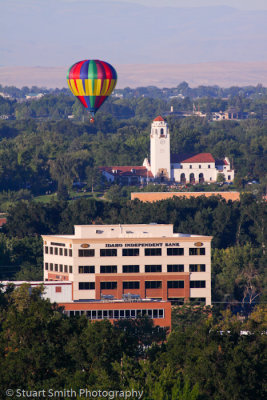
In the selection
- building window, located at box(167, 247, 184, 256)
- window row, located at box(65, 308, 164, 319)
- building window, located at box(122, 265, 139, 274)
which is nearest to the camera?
window row, located at box(65, 308, 164, 319)

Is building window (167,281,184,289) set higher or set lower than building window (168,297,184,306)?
higher

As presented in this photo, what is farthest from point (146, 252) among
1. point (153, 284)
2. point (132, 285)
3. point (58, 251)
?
point (58, 251)

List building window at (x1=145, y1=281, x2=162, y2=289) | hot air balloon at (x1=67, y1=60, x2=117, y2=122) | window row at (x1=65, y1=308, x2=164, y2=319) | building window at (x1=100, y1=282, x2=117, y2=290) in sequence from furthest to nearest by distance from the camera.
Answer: hot air balloon at (x1=67, y1=60, x2=117, y2=122)
building window at (x1=145, y1=281, x2=162, y2=289)
building window at (x1=100, y1=282, x2=117, y2=290)
window row at (x1=65, y1=308, x2=164, y2=319)

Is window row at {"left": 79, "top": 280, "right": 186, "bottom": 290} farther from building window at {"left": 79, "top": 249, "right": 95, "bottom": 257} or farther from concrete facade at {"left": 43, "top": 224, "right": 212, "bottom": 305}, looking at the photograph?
building window at {"left": 79, "top": 249, "right": 95, "bottom": 257}

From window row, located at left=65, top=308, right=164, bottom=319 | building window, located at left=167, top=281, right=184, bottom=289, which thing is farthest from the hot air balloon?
window row, located at left=65, top=308, right=164, bottom=319

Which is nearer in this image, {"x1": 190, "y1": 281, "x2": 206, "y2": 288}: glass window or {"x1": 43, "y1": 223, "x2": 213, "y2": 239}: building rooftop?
{"x1": 190, "y1": 281, "x2": 206, "y2": 288}: glass window

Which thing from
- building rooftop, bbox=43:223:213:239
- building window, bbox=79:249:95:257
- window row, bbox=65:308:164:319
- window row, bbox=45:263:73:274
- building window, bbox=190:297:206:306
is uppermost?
building rooftop, bbox=43:223:213:239

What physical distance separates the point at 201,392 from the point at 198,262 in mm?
53705

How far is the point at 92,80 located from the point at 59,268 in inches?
1333

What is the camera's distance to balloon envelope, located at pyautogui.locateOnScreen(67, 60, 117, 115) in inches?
6191

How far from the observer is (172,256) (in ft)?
422

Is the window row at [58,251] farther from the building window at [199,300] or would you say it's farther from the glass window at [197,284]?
the building window at [199,300]

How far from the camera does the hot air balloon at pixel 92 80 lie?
15725 cm

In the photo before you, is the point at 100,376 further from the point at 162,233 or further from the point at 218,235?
the point at 218,235
